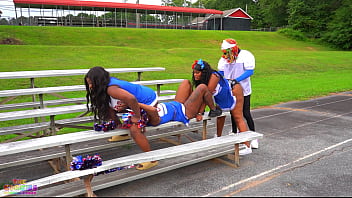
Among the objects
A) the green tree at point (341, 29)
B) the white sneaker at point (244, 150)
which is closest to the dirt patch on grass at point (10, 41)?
the white sneaker at point (244, 150)

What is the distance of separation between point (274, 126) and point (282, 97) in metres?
3.74

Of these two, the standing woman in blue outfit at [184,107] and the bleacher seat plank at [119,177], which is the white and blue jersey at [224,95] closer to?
the standing woman in blue outfit at [184,107]

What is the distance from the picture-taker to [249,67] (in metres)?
4.46

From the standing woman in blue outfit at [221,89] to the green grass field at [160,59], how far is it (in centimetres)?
393

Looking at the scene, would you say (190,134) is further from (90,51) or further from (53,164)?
(90,51)

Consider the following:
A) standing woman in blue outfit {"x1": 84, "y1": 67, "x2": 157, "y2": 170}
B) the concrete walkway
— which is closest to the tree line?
the concrete walkway

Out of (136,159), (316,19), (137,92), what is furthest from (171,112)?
(316,19)

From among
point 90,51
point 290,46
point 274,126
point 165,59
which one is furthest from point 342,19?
point 274,126

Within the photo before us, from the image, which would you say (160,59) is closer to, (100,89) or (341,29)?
(100,89)

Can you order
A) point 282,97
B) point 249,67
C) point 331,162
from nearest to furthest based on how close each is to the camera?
point 331,162, point 249,67, point 282,97

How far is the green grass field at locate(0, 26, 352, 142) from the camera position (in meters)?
11.7

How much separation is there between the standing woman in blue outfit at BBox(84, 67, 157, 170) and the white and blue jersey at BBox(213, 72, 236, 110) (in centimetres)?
107

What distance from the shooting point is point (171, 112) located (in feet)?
13.3

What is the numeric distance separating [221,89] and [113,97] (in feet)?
5.49
